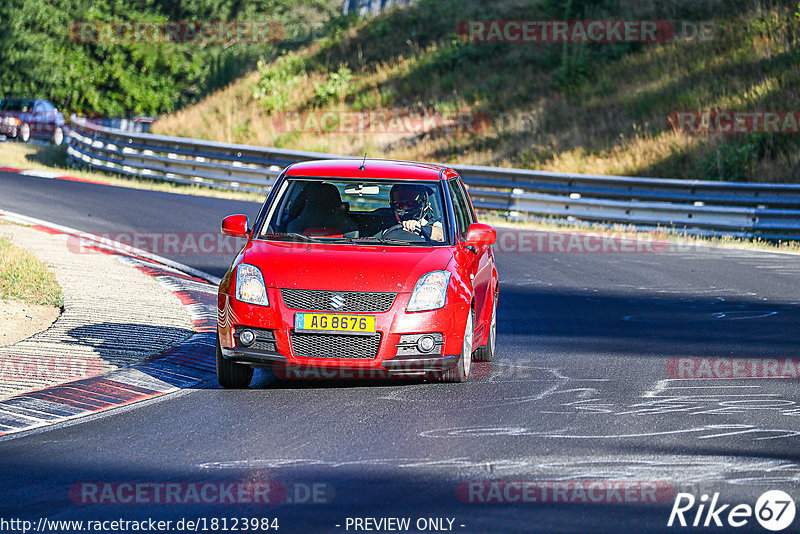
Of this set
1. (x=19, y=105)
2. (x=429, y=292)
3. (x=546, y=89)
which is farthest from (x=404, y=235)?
(x=19, y=105)

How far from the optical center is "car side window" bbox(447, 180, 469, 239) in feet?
30.8

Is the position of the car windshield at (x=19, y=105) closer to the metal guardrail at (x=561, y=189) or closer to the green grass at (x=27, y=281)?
the metal guardrail at (x=561, y=189)

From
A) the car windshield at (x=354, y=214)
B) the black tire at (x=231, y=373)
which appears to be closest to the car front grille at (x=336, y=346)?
the black tire at (x=231, y=373)

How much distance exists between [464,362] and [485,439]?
5.65ft

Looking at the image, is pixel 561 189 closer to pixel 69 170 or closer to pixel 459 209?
pixel 459 209

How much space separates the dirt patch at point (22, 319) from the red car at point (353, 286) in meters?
2.68

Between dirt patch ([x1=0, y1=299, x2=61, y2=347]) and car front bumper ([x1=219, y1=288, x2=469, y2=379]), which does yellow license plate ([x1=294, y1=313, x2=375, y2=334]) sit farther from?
dirt patch ([x1=0, y1=299, x2=61, y2=347])

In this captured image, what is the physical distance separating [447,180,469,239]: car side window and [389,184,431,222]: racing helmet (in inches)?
A: 9.9

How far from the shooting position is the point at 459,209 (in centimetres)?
962

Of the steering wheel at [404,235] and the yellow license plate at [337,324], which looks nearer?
the yellow license plate at [337,324]

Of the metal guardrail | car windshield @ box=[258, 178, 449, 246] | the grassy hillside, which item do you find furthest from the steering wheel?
the grassy hillside

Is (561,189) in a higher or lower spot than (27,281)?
higher

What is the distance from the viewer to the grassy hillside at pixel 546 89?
88.3 feet

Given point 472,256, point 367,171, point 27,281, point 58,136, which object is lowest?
point 27,281
